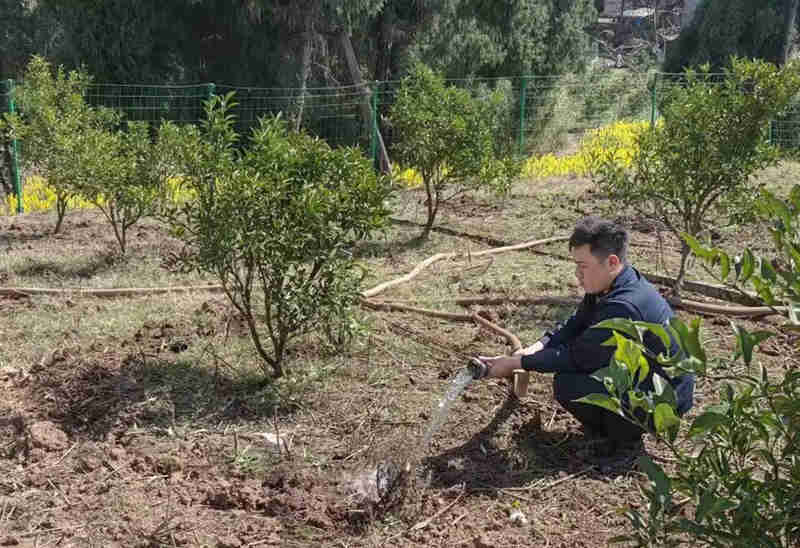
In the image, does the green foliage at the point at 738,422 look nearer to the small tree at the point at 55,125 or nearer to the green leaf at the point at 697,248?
the green leaf at the point at 697,248

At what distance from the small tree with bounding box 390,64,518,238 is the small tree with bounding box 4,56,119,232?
2863 mm

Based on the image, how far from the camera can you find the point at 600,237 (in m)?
3.85

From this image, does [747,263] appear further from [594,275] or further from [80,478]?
[80,478]

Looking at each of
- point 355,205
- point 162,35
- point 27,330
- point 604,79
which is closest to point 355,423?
point 355,205

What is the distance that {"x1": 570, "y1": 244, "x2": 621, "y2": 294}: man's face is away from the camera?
3.90 metres

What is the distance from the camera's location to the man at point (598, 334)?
3850mm

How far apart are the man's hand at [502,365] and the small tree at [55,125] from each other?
15.1 ft

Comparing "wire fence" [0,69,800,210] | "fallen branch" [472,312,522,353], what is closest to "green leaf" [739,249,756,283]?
"fallen branch" [472,312,522,353]

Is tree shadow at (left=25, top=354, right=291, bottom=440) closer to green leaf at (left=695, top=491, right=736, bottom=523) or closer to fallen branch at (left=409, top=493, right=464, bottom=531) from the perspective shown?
fallen branch at (left=409, top=493, right=464, bottom=531)

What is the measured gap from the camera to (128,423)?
4.38 meters

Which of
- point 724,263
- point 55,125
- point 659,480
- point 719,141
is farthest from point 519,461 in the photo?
point 55,125

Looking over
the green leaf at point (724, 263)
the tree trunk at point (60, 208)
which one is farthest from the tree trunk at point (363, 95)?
the green leaf at point (724, 263)

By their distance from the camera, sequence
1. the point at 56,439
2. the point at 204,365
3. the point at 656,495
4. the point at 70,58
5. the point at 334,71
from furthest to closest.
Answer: the point at 334,71
the point at 70,58
the point at 204,365
the point at 56,439
the point at 656,495

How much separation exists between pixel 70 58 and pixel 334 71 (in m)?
4.12
